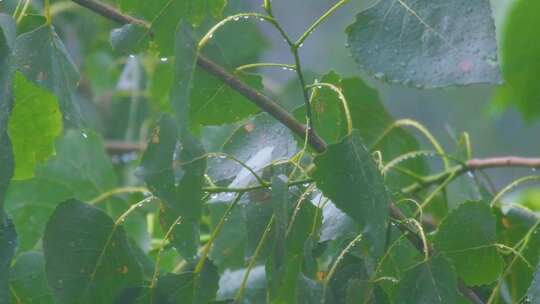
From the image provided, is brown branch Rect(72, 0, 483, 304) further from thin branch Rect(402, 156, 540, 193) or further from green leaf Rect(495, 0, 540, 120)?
green leaf Rect(495, 0, 540, 120)

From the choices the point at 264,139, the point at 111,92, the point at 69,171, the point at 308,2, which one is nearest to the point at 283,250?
the point at 264,139

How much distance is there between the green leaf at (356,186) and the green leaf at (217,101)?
0.12m

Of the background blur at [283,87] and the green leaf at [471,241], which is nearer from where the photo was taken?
the green leaf at [471,241]

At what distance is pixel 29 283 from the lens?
2.24 ft

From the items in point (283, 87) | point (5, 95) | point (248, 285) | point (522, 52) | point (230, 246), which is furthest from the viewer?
point (283, 87)

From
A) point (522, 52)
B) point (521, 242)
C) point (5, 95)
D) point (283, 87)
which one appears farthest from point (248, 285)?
point (283, 87)

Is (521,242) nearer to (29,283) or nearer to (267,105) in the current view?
(267,105)

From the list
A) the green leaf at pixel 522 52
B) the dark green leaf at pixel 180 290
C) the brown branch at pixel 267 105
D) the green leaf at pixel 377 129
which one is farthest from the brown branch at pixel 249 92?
the green leaf at pixel 522 52

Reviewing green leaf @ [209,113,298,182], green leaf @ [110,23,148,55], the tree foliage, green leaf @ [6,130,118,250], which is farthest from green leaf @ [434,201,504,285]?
green leaf @ [6,130,118,250]

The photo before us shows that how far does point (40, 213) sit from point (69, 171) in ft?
0.67

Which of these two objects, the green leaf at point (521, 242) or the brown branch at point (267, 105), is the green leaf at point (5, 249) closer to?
the brown branch at point (267, 105)

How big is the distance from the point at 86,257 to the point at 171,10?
159 mm

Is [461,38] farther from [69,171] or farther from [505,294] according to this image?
[69,171]

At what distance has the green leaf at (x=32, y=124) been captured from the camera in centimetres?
70
